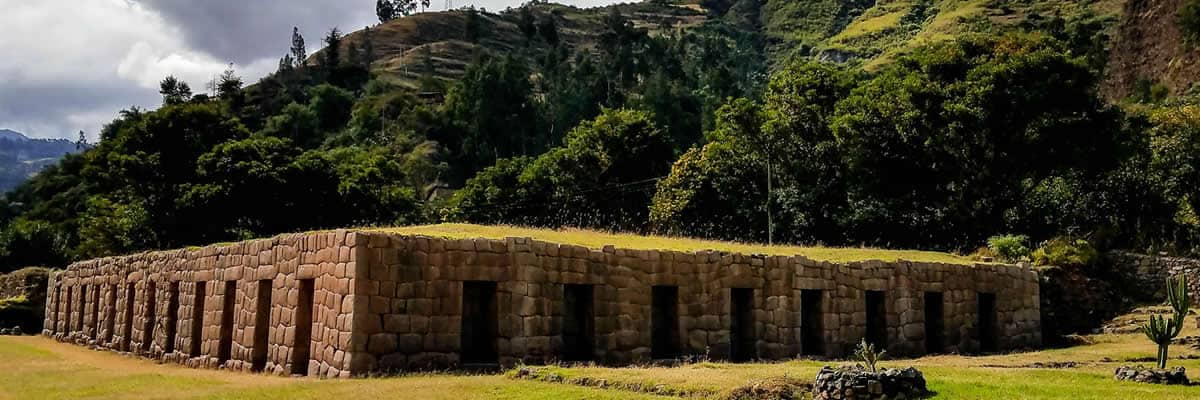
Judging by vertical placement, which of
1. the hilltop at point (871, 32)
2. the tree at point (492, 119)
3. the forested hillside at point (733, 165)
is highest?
the hilltop at point (871, 32)

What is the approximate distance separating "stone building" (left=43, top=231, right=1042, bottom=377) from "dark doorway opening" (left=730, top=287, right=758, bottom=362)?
0.03 metres

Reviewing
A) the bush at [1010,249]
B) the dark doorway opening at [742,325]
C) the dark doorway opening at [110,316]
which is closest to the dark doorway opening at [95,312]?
the dark doorway opening at [110,316]

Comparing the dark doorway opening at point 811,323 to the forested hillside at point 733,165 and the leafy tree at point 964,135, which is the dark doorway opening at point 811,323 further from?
the leafy tree at point 964,135

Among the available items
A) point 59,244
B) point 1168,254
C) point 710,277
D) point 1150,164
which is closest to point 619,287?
point 710,277

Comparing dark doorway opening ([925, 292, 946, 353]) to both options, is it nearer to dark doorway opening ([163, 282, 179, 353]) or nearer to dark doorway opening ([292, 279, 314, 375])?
dark doorway opening ([292, 279, 314, 375])

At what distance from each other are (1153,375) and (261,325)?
16.1m

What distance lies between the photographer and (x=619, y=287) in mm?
19844

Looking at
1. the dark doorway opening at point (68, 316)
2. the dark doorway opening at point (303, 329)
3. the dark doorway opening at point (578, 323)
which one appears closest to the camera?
the dark doorway opening at point (303, 329)

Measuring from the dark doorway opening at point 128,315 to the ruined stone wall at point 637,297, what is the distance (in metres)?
15.3

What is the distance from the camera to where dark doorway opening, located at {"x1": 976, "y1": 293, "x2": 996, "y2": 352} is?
26.0 metres

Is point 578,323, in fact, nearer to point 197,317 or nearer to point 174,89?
point 197,317

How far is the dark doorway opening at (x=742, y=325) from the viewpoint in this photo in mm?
21875

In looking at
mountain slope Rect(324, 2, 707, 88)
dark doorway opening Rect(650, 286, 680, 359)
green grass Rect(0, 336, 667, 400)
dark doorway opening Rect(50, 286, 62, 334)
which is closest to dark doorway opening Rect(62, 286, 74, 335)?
dark doorway opening Rect(50, 286, 62, 334)

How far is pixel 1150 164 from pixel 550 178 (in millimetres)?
34347
